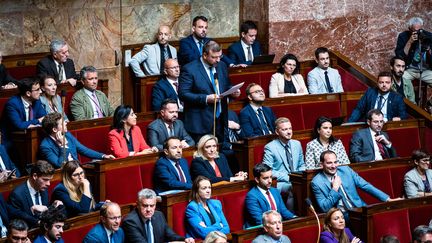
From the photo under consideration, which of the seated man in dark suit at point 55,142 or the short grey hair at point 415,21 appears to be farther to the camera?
the short grey hair at point 415,21

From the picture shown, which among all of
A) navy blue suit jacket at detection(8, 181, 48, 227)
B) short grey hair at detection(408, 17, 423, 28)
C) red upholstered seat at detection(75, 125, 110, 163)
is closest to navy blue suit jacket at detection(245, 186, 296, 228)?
red upholstered seat at detection(75, 125, 110, 163)

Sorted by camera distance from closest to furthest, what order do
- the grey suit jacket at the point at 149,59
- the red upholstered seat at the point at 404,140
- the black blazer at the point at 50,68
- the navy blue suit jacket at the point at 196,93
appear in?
the navy blue suit jacket at the point at 196,93, the black blazer at the point at 50,68, the red upholstered seat at the point at 404,140, the grey suit jacket at the point at 149,59

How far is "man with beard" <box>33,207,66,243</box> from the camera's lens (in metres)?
3.64

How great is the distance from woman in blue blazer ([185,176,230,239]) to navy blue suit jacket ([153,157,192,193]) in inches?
7.4

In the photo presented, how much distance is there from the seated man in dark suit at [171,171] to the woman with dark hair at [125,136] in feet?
0.65

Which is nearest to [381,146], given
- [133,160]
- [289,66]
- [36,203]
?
[289,66]

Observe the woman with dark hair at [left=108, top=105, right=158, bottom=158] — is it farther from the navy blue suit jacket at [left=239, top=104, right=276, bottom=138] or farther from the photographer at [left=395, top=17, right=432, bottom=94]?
the photographer at [left=395, top=17, right=432, bottom=94]

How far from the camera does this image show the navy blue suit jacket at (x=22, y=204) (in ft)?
12.7

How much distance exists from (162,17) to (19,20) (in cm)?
78

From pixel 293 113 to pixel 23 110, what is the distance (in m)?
1.27

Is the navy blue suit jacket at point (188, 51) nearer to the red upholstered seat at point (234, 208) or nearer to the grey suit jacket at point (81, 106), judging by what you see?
the grey suit jacket at point (81, 106)

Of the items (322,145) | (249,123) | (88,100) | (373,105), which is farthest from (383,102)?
(88,100)

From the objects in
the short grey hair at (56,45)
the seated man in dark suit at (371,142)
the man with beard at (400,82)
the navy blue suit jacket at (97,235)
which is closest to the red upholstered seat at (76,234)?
the navy blue suit jacket at (97,235)

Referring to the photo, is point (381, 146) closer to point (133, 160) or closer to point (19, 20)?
point (133, 160)
